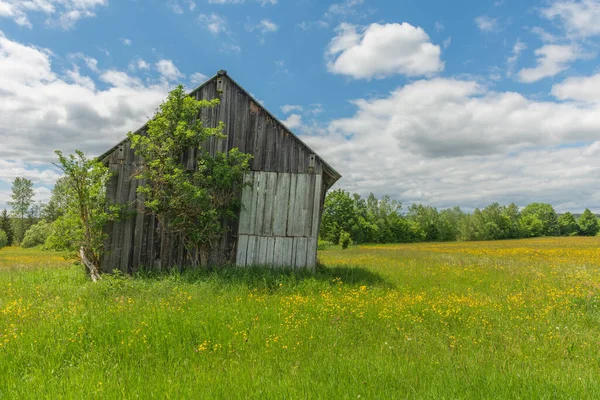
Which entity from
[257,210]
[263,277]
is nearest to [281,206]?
[257,210]

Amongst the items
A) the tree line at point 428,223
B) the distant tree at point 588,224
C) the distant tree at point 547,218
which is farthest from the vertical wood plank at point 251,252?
the distant tree at point 588,224

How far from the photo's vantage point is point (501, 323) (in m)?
6.95

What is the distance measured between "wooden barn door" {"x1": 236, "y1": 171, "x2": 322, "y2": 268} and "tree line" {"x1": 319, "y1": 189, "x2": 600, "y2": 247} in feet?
98.3

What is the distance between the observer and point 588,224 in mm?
97750

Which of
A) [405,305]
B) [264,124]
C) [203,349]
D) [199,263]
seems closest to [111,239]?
[199,263]

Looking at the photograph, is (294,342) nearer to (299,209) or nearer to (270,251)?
(270,251)

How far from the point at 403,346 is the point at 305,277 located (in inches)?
230

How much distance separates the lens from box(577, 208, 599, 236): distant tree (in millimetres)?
96731

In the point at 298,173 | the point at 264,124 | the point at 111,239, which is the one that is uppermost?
the point at 264,124

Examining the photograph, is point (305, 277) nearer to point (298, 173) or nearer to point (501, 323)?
point (298, 173)

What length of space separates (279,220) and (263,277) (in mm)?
2294

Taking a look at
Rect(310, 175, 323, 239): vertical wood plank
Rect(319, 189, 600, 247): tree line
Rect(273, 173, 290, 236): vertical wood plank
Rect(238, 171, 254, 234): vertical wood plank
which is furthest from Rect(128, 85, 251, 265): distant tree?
Rect(319, 189, 600, 247): tree line

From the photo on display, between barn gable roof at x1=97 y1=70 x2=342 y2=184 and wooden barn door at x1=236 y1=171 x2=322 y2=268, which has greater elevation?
barn gable roof at x1=97 y1=70 x2=342 y2=184

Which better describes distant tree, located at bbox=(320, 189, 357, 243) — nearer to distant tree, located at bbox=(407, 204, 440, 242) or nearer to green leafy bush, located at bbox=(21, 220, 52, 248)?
distant tree, located at bbox=(407, 204, 440, 242)
